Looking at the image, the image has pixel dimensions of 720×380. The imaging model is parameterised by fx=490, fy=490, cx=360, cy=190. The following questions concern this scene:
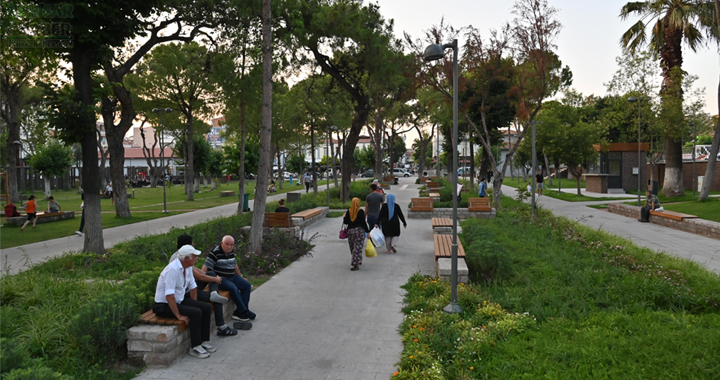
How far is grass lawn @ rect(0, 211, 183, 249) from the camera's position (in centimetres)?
1539

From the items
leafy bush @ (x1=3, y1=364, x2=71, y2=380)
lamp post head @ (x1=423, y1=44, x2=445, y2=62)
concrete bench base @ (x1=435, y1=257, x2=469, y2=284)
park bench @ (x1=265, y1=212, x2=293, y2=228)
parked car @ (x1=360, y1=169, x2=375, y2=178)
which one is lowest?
concrete bench base @ (x1=435, y1=257, x2=469, y2=284)

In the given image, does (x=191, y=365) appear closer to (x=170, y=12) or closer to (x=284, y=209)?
(x=284, y=209)

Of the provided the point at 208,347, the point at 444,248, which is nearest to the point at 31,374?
the point at 208,347

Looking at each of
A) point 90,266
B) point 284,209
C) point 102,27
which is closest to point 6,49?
point 102,27

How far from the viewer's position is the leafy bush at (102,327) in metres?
5.03

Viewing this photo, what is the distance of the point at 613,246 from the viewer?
982 cm

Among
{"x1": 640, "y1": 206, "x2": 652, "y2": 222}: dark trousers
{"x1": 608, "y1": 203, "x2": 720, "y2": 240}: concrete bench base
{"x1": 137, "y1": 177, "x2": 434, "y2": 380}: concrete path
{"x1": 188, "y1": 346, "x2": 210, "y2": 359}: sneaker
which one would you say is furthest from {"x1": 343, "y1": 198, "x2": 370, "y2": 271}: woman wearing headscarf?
{"x1": 640, "y1": 206, "x2": 652, "y2": 222}: dark trousers

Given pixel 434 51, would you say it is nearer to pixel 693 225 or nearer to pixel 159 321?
pixel 159 321

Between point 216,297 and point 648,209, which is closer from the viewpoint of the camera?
point 216,297

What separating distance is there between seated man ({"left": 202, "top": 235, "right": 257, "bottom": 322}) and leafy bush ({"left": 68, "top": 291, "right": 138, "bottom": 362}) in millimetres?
1426

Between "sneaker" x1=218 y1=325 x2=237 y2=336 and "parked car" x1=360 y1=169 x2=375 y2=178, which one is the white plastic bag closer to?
"sneaker" x1=218 y1=325 x2=237 y2=336

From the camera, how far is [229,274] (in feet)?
22.1

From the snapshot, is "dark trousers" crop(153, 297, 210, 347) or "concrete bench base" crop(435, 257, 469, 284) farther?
"concrete bench base" crop(435, 257, 469, 284)
